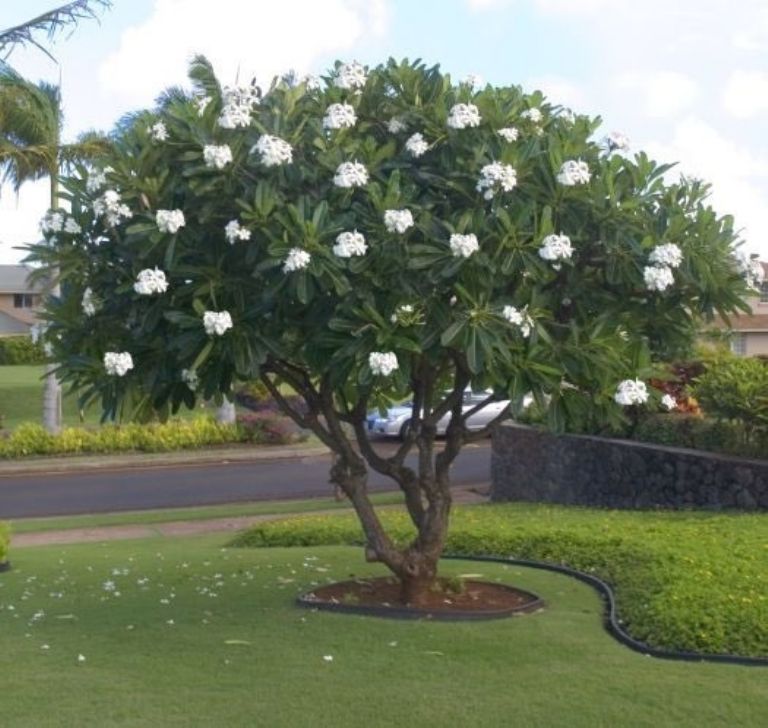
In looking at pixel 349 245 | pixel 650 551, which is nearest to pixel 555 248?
pixel 349 245

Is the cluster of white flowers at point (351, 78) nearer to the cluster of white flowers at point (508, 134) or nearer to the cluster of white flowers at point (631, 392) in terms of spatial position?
the cluster of white flowers at point (508, 134)

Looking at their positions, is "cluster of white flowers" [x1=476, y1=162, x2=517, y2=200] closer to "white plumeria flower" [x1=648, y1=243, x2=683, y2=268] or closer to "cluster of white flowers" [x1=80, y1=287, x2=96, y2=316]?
"white plumeria flower" [x1=648, y1=243, x2=683, y2=268]

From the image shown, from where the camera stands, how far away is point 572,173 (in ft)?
25.9

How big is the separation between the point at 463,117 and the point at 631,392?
186 centimetres

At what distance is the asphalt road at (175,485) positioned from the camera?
2230cm

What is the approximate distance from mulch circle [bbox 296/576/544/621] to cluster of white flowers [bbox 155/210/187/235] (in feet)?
9.36

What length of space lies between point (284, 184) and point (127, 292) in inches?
44.5

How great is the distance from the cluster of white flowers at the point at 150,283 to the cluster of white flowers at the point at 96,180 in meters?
0.87

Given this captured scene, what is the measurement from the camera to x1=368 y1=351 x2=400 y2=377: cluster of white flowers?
7391 mm

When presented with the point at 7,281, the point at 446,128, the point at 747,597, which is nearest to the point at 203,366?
the point at 446,128

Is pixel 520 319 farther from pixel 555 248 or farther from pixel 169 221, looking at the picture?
pixel 169 221

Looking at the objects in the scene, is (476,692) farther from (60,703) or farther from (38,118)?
(38,118)

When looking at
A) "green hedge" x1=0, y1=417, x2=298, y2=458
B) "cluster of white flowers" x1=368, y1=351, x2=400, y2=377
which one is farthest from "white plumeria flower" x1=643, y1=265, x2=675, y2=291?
"green hedge" x1=0, y1=417, x2=298, y2=458

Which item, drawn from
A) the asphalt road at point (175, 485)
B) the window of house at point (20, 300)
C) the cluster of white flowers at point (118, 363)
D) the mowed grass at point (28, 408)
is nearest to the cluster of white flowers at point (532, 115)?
the cluster of white flowers at point (118, 363)
